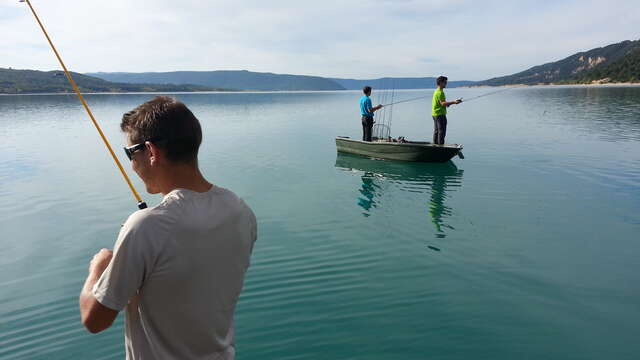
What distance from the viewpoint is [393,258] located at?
7.91m

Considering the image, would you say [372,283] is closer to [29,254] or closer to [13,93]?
[29,254]

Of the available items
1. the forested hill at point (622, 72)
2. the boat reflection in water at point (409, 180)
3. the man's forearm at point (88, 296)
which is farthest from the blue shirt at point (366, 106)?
the forested hill at point (622, 72)

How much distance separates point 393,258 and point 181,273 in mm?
6640

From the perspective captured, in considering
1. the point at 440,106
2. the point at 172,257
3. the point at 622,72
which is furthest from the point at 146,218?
the point at 622,72

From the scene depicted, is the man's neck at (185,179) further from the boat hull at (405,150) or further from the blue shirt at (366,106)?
the blue shirt at (366,106)

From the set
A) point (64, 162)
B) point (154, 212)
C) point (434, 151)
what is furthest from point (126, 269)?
point (64, 162)

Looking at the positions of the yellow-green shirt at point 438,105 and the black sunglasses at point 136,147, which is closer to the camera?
the black sunglasses at point 136,147

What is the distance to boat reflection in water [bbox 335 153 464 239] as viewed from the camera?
444 inches

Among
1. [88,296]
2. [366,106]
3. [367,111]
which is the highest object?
[88,296]

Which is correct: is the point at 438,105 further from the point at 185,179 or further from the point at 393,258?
the point at 185,179

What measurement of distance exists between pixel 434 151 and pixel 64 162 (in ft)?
58.8

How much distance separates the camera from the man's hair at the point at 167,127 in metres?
1.77

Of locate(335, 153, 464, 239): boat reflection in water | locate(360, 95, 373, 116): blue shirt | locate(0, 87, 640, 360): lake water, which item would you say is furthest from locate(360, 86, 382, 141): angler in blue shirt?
locate(0, 87, 640, 360): lake water

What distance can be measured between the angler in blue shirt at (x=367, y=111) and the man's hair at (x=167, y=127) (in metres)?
16.0
